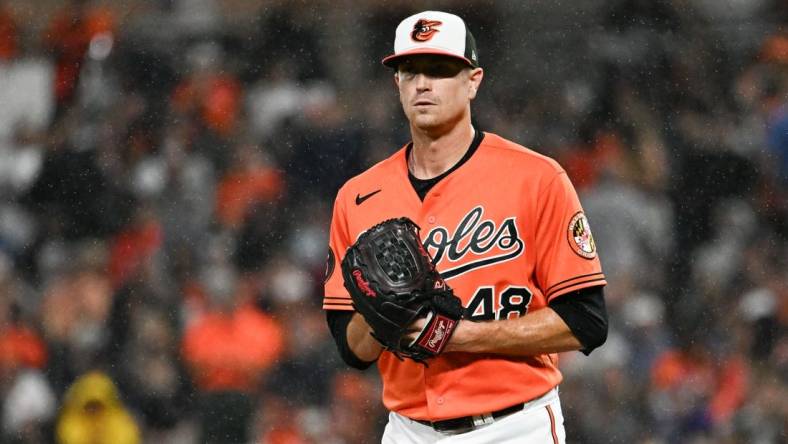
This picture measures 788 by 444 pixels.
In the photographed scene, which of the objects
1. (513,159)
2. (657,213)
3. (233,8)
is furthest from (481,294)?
(233,8)

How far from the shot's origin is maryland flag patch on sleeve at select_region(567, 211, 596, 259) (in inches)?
94.5

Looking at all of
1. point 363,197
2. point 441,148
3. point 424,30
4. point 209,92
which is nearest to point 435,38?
point 424,30

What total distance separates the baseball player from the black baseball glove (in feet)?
0.11

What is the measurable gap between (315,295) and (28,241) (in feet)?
4.40

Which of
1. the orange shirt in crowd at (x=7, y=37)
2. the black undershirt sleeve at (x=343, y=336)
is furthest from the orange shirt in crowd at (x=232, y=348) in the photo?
the black undershirt sleeve at (x=343, y=336)

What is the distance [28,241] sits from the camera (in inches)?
194

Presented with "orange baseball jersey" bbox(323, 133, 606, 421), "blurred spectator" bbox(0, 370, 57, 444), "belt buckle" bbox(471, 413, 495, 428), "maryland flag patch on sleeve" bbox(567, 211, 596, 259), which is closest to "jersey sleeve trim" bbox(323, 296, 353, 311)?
"orange baseball jersey" bbox(323, 133, 606, 421)

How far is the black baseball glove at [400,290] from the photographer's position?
2.25 m

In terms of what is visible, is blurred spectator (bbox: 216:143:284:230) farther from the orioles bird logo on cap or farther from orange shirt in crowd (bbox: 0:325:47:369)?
the orioles bird logo on cap

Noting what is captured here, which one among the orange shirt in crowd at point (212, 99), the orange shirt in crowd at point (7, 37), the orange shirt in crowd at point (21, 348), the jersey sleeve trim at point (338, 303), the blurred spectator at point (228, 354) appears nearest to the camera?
the jersey sleeve trim at point (338, 303)

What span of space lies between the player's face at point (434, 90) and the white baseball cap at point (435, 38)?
3 centimetres

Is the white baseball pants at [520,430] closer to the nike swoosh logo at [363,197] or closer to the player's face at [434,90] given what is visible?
the nike swoosh logo at [363,197]

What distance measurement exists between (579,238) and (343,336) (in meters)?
0.62

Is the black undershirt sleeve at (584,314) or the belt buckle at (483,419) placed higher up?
the black undershirt sleeve at (584,314)
